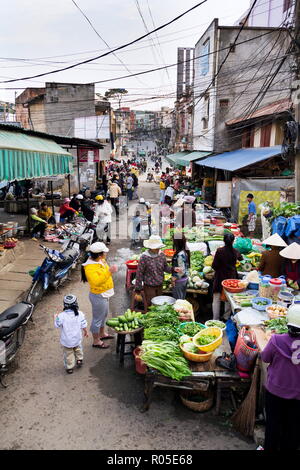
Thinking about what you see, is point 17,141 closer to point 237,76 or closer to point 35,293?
point 35,293

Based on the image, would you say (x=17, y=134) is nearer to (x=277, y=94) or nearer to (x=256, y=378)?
(x=256, y=378)

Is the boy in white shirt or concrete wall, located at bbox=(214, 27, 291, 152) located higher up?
concrete wall, located at bbox=(214, 27, 291, 152)

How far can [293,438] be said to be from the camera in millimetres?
3529

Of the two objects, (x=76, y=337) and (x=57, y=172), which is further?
(x=57, y=172)

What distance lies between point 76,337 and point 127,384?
3.52ft

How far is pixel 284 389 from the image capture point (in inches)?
133

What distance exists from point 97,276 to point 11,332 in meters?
1.59

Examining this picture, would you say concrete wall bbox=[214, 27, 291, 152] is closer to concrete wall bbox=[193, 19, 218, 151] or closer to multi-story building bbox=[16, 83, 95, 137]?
concrete wall bbox=[193, 19, 218, 151]

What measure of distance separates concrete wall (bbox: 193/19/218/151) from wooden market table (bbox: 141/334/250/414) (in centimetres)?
1813

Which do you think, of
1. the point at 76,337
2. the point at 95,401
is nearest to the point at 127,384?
the point at 95,401

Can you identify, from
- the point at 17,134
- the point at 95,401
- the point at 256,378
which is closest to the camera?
the point at 256,378

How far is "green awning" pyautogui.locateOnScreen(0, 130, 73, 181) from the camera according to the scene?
23.3 ft

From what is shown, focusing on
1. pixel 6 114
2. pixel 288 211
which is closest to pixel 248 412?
pixel 288 211

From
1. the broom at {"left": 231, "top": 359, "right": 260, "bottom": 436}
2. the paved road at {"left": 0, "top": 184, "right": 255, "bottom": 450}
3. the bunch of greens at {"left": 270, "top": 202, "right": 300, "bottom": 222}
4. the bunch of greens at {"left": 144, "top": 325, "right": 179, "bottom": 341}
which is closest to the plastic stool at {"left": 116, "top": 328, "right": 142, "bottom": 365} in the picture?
the paved road at {"left": 0, "top": 184, "right": 255, "bottom": 450}
